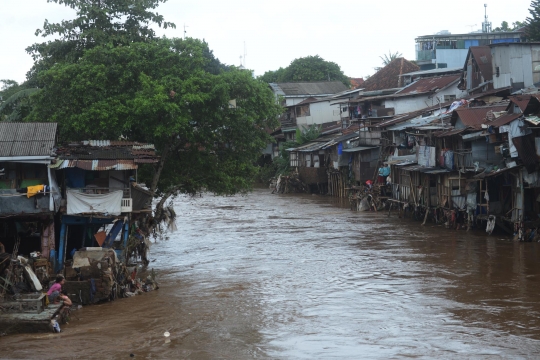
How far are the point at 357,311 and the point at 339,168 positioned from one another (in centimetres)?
2811

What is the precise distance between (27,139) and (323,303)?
910cm

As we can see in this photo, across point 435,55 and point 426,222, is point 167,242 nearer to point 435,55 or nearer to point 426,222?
point 426,222

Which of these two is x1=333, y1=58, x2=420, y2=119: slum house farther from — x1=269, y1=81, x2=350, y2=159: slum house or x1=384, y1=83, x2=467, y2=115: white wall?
x1=269, y1=81, x2=350, y2=159: slum house

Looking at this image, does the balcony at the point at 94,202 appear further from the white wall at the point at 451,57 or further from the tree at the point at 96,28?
the white wall at the point at 451,57

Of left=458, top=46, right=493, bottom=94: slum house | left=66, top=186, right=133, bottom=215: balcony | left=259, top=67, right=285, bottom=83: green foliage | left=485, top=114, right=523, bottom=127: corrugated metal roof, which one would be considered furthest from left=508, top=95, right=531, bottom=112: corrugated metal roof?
left=259, top=67, right=285, bottom=83: green foliage

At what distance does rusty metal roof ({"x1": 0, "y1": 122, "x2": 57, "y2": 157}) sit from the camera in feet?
59.9

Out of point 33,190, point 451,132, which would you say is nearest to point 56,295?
point 33,190

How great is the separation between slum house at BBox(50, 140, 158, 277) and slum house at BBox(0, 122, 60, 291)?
495 millimetres

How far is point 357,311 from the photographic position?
634 inches

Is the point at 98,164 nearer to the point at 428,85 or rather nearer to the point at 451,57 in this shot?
the point at 428,85

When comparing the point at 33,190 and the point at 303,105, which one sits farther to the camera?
the point at 303,105

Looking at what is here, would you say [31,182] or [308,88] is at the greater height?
[308,88]

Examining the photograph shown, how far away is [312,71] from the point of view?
220 ft

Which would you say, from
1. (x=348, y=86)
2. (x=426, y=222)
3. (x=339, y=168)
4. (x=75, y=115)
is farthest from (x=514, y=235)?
(x=348, y=86)
